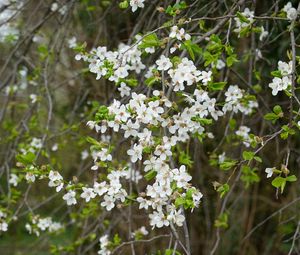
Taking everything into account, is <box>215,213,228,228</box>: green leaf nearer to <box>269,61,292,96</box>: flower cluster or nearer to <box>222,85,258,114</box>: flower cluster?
<box>222,85,258,114</box>: flower cluster

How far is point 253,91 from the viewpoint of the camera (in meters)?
2.49

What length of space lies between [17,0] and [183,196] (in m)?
1.82

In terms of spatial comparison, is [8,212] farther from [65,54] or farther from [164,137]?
[65,54]

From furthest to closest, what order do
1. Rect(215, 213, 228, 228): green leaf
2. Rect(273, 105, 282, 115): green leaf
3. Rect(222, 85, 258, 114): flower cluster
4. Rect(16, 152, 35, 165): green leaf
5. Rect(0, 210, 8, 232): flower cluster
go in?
Rect(215, 213, 228, 228): green leaf, Rect(0, 210, 8, 232): flower cluster, Rect(222, 85, 258, 114): flower cluster, Rect(16, 152, 35, 165): green leaf, Rect(273, 105, 282, 115): green leaf

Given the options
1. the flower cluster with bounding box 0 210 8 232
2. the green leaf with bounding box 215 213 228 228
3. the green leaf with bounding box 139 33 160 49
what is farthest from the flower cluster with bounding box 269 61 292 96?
the flower cluster with bounding box 0 210 8 232

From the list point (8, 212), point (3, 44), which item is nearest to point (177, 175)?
point (8, 212)

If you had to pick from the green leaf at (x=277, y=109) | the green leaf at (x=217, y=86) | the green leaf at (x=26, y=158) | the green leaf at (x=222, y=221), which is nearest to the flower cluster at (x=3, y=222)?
the green leaf at (x=26, y=158)

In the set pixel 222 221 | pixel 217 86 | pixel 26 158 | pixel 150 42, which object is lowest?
pixel 222 221

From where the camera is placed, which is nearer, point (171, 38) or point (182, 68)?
point (182, 68)

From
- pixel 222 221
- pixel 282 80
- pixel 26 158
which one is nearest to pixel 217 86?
pixel 282 80

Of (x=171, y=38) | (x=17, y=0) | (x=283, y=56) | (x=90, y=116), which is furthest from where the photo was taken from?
(x=283, y=56)

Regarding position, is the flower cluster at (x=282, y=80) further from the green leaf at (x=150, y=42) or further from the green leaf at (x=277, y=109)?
the green leaf at (x=150, y=42)

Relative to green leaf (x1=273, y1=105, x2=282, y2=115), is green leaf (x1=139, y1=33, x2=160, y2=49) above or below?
above

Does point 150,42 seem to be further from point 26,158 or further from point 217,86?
point 26,158
